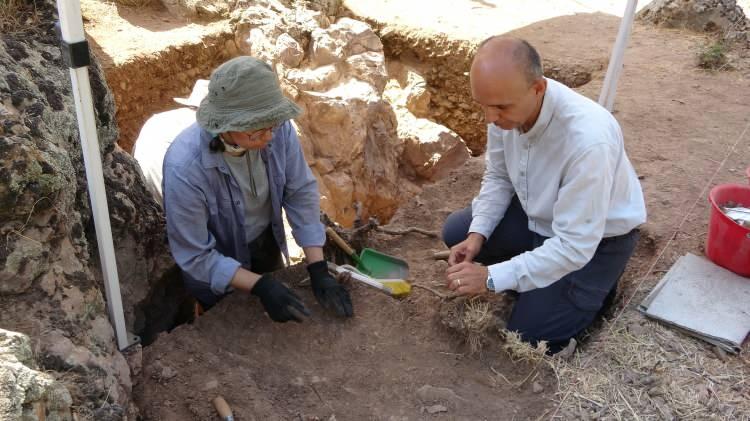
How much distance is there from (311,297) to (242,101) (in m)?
1.09

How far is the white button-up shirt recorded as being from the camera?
2.31 meters

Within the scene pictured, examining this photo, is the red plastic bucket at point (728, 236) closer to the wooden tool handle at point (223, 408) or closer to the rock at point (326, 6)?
the wooden tool handle at point (223, 408)

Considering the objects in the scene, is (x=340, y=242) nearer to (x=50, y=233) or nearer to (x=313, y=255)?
(x=313, y=255)

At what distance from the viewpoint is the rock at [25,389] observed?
1.39 metres

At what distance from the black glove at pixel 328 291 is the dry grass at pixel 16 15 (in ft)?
5.62

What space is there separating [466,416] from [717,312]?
140cm

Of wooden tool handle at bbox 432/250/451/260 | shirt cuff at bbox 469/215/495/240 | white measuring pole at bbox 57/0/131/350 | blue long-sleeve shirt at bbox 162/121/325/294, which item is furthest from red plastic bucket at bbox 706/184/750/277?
white measuring pole at bbox 57/0/131/350

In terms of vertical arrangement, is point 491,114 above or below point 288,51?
above

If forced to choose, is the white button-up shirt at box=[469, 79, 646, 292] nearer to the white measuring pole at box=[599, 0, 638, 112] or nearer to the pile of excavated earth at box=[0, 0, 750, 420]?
the pile of excavated earth at box=[0, 0, 750, 420]

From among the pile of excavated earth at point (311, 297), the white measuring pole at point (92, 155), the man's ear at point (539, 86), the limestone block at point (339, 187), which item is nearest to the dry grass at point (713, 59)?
the pile of excavated earth at point (311, 297)

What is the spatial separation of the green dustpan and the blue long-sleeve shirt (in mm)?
451

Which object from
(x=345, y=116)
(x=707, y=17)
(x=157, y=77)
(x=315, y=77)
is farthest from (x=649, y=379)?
(x=707, y=17)

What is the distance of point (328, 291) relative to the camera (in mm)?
2834

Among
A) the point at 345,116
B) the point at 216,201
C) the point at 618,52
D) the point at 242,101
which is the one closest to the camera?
the point at 242,101
